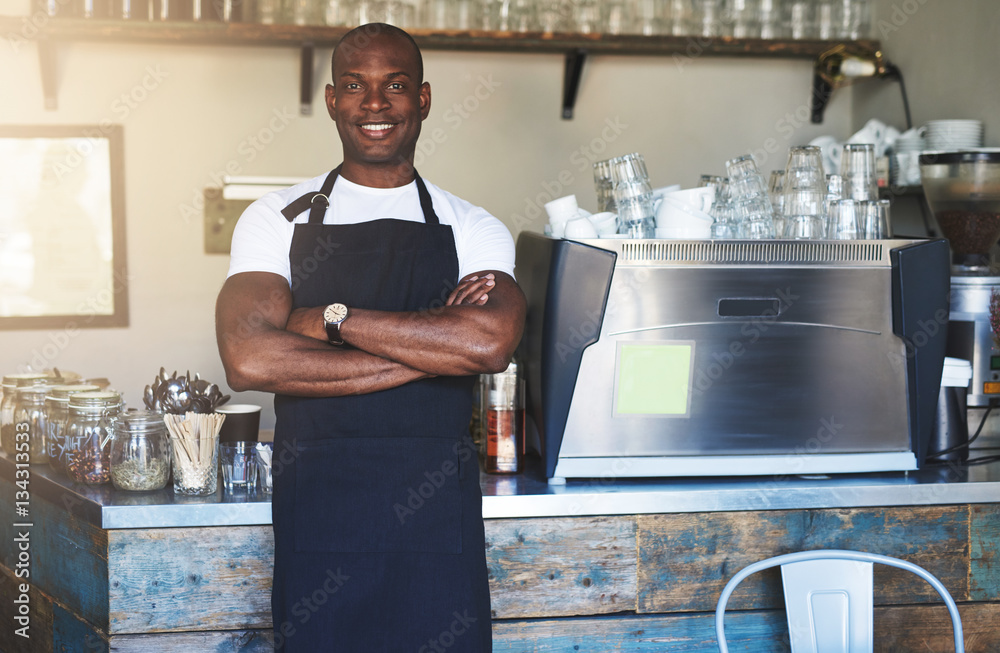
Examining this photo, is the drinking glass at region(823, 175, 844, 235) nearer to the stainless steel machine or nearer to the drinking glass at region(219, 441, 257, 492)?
the stainless steel machine

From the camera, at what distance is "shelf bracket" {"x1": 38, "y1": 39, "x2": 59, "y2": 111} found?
313 cm

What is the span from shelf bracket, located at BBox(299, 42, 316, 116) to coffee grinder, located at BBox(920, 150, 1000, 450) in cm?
204

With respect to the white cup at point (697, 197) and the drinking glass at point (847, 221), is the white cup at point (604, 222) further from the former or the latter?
the drinking glass at point (847, 221)

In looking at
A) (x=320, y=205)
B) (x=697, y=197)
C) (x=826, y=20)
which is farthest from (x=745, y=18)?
(x=320, y=205)

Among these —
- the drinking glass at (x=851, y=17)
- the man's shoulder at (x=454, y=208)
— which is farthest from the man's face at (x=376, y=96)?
the drinking glass at (x=851, y=17)

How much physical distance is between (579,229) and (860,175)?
2.02 feet

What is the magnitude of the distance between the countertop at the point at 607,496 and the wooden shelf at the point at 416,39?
176 centimetres

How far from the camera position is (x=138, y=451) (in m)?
1.53

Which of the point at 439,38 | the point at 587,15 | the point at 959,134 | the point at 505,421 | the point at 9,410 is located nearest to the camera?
the point at 505,421

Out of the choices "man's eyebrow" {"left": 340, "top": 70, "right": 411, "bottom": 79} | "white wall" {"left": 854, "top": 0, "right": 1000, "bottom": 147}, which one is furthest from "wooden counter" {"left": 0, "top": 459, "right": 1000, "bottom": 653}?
"white wall" {"left": 854, "top": 0, "right": 1000, "bottom": 147}

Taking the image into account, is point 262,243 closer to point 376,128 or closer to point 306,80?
point 376,128

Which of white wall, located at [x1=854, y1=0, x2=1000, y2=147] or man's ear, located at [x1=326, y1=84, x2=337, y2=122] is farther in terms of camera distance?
white wall, located at [x1=854, y1=0, x2=1000, y2=147]

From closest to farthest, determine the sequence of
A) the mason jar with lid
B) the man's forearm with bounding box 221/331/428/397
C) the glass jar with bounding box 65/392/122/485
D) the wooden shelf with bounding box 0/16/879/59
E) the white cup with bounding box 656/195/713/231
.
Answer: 1. the man's forearm with bounding box 221/331/428/397
2. the glass jar with bounding box 65/392/122/485
3. the white cup with bounding box 656/195/713/231
4. the mason jar with lid
5. the wooden shelf with bounding box 0/16/879/59

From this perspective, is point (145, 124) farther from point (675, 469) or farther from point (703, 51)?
point (675, 469)
